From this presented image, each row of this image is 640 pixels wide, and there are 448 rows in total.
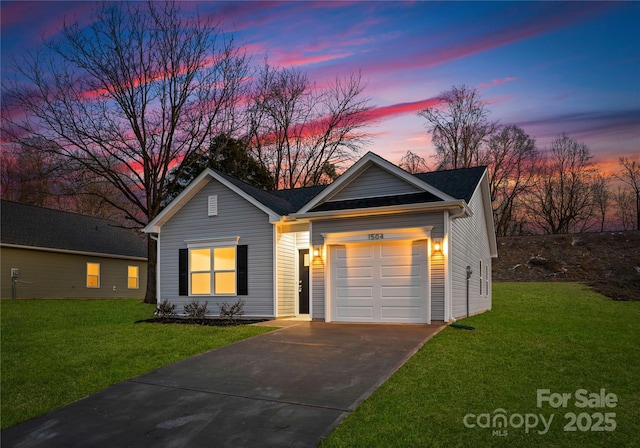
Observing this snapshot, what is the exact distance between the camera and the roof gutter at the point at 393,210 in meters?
11.5

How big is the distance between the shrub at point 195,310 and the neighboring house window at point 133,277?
50.7 ft

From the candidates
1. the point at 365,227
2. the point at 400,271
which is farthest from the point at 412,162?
the point at 400,271

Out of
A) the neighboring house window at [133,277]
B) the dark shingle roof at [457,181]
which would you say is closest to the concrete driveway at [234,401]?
the dark shingle roof at [457,181]

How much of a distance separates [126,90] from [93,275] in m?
11.0

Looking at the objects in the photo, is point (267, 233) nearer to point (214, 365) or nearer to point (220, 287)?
point (220, 287)

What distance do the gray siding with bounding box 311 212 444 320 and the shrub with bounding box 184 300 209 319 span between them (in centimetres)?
398

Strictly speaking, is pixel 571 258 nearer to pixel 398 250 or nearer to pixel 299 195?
pixel 299 195

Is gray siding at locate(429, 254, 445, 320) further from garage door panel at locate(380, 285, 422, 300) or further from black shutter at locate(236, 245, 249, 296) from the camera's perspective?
black shutter at locate(236, 245, 249, 296)

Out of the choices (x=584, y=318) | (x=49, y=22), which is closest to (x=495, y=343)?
(x=584, y=318)

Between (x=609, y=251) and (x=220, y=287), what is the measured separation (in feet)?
87.1

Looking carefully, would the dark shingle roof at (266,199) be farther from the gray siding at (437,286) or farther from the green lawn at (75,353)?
the gray siding at (437,286)

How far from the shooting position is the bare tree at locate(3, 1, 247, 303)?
20.6 meters

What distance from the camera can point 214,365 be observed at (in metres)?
8.11

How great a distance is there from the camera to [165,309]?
15.4 m
